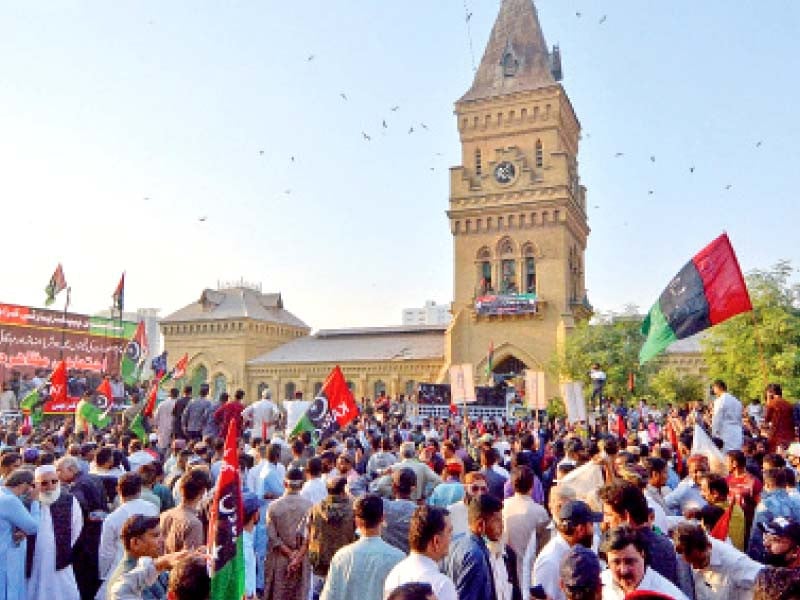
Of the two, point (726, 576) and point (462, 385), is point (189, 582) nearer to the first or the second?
point (726, 576)

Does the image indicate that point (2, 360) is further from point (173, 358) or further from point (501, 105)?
point (501, 105)

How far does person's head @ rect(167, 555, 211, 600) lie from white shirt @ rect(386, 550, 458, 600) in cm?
101

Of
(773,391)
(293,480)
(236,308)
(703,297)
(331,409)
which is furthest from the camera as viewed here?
(236,308)

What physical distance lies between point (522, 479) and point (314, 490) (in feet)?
9.27

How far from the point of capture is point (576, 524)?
180 inches

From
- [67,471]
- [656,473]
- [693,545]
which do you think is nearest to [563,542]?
[693,545]

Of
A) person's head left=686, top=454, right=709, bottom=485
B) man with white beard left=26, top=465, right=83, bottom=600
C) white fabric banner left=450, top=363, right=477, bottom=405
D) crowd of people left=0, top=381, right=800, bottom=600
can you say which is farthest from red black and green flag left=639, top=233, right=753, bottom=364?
man with white beard left=26, top=465, right=83, bottom=600

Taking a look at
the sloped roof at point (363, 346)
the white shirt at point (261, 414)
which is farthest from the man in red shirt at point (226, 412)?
the sloped roof at point (363, 346)

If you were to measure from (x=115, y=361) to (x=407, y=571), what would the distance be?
54103 millimetres

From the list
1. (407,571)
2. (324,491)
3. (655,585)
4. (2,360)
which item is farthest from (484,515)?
(2,360)

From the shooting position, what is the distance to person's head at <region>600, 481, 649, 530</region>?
4480 millimetres

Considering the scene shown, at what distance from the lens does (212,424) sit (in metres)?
13.8

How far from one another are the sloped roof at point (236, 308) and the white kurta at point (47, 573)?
160ft

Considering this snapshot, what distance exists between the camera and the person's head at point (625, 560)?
3.65 m
